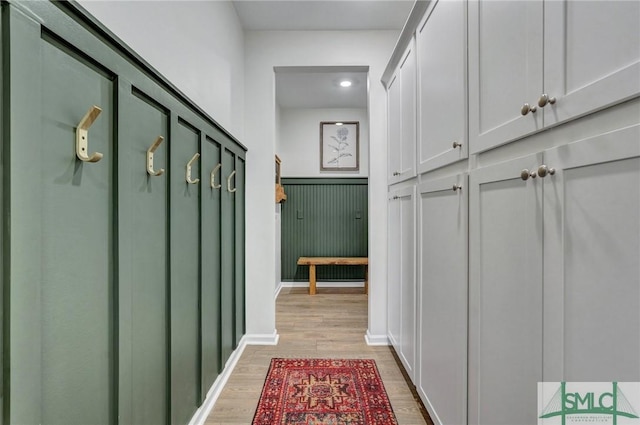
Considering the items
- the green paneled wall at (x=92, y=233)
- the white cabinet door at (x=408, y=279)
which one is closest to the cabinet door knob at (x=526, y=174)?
the white cabinet door at (x=408, y=279)

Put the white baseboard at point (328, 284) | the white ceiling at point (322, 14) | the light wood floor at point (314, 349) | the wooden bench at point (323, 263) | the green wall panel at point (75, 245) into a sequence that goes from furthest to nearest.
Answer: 1. the white baseboard at point (328, 284)
2. the wooden bench at point (323, 263)
3. the white ceiling at point (322, 14)
4. the light wood floor at point (314, 349)
5. the green wall panel at point (75, 245)

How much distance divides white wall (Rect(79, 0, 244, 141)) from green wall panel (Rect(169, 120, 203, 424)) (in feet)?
0.91

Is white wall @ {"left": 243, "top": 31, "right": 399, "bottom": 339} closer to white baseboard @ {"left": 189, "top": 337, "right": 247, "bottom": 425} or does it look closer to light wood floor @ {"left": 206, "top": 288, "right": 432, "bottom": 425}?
light wood floor @ {"left": 206, "top": 288, "right": 432, "bottom": 425}

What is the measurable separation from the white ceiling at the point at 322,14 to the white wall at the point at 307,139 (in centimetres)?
204

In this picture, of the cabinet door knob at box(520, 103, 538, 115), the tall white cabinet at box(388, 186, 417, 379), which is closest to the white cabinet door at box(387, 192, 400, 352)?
the tall white cabinet at box(388, 186, 417, 379)

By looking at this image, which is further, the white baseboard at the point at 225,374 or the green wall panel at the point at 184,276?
the white baseboard at the point at 225,374

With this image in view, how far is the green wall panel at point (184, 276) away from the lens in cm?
138

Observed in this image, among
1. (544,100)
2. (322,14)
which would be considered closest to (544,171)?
(544,100)

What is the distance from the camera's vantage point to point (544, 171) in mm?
804

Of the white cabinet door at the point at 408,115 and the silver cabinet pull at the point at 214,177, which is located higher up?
the white cabinet door at the point at 408,115

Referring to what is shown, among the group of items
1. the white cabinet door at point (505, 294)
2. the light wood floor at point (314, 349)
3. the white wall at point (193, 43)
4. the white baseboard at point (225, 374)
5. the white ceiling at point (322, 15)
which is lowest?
the light wood floor at point (314, 349)

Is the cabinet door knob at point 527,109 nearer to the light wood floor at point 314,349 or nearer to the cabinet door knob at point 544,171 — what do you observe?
the cabinet door knob at point 544,171

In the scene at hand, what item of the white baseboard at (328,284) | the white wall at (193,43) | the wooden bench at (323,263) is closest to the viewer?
the white wall at (193,43)

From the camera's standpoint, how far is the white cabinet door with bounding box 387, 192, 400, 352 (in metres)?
2.33
